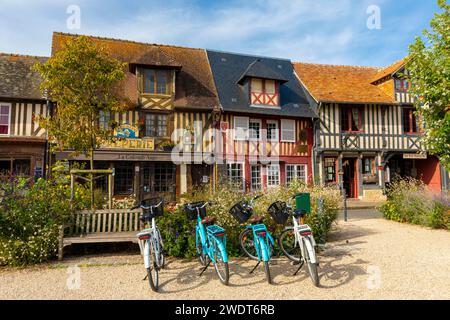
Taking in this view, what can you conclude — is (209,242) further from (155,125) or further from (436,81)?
(155,125)

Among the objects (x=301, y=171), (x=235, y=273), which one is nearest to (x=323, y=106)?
(x=301, y=171)

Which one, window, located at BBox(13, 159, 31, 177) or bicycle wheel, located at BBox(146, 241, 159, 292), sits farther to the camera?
window, located at BBox(13, 159, 31, 177)

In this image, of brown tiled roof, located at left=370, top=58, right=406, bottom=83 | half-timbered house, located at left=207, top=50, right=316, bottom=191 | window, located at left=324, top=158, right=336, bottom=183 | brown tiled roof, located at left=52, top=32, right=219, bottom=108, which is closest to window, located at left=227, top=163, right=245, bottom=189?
half-timbered house, located at left=207, top=50, right=316, bottom=191

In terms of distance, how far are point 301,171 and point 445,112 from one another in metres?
8.58

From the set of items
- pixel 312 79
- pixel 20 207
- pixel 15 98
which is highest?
pixel 312 79

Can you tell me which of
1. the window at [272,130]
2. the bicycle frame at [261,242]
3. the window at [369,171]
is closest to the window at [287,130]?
the window at [272,130]

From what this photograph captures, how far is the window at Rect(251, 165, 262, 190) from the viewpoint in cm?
1506

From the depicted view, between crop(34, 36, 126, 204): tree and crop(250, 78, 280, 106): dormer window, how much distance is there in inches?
356

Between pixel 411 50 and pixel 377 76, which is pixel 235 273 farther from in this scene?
pixel 377 76

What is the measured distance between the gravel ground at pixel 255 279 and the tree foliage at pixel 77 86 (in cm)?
310

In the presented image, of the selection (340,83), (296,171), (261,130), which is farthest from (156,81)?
(340,83)

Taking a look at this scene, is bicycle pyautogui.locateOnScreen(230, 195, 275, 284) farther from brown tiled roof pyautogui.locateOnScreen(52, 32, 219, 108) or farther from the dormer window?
the dormer window

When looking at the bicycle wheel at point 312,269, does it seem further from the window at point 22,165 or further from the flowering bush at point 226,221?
the window at point 22,165

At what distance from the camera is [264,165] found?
15164 millimetres
